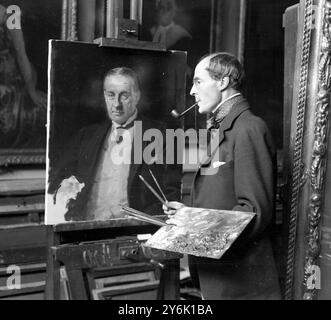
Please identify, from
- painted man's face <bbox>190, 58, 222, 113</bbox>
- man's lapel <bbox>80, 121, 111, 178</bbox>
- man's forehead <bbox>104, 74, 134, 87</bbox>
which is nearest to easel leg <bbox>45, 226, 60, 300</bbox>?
man's lapel <bbox>80, 121, 111, 178</bbox>

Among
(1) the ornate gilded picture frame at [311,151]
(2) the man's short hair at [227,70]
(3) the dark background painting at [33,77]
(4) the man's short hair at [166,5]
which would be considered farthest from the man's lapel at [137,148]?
(4) the man's short hair at [166,5]

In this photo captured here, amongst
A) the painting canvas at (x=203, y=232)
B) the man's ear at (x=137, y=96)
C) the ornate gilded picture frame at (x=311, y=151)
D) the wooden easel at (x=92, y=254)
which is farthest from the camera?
the man's ear at (x=137, y=96)

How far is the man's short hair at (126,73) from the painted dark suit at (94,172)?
127mm

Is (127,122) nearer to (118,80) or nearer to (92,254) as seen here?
(118,80)

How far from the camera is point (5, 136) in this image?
273 cm

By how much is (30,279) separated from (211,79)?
1.46m

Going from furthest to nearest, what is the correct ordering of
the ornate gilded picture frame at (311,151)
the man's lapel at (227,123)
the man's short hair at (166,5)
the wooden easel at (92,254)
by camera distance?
1. the man's short hair at (166,5)
2. the ornate gilded picture frame at (311,151)
3. the wooden easel at (92,254)
4. the man's lapel at (227,123)

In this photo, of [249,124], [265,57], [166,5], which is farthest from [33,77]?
[265,57]

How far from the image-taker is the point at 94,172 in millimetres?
2182

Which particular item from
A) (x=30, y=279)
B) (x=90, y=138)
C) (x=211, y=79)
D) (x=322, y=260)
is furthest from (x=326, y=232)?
(x=30, y=279)

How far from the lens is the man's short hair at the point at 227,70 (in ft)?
6.21

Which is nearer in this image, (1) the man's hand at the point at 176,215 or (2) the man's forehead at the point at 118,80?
(1) the man's hand at the point at 176,215

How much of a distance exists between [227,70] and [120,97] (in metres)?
0.51

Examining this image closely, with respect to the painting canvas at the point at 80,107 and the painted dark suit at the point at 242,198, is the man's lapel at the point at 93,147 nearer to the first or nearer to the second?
the painting canvas at the point at 80,107
